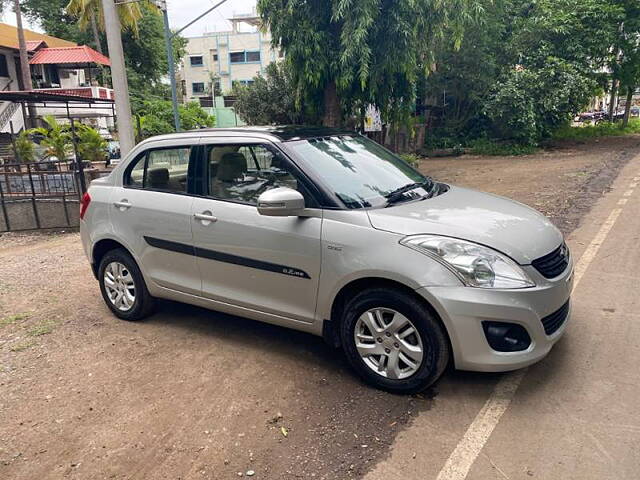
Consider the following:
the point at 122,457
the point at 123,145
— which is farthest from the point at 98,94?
the point at 122,457

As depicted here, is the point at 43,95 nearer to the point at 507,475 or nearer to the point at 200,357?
the point at 200,357

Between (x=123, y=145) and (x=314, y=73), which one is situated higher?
(x=314, y=73)

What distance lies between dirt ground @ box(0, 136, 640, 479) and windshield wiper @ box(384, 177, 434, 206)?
1259 millimetres

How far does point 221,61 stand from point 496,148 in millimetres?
40027

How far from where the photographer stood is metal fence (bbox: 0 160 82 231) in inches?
431

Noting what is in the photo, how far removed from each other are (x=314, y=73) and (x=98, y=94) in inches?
933

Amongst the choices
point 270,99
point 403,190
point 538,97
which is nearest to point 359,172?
point 403,190

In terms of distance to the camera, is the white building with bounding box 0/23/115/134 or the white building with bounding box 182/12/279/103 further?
the white building with bounding box 182/12/279/103

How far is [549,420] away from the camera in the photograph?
3.06m

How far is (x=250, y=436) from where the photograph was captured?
3.10 m

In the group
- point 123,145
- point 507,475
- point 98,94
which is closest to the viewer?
point 507,475

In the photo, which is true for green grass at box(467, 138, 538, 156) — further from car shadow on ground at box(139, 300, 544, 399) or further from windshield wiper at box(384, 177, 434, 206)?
car shadow on ground at box(139, 300, 544, 399)

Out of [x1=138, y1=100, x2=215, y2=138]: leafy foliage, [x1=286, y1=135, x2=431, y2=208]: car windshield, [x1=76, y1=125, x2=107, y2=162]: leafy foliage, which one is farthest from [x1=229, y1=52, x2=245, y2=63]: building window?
[x1=286, y1=135, x2=431, y2=208]: car windshield

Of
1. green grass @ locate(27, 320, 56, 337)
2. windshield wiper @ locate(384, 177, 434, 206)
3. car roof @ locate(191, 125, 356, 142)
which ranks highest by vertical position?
car roof @ locate(191, 125, 356, 142)
